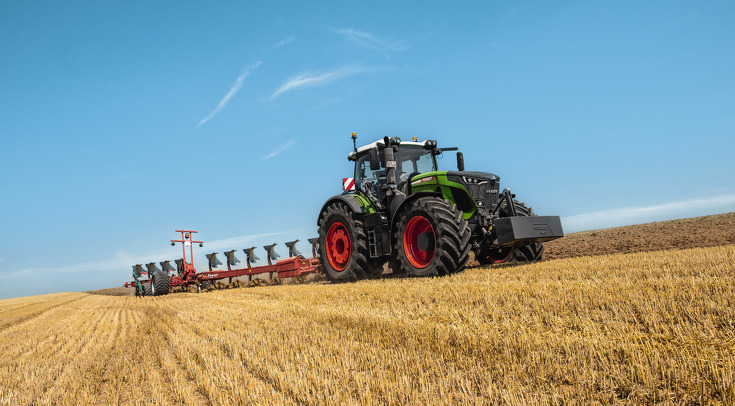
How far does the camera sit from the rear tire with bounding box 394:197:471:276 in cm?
651

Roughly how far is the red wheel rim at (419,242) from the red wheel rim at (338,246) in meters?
1.77

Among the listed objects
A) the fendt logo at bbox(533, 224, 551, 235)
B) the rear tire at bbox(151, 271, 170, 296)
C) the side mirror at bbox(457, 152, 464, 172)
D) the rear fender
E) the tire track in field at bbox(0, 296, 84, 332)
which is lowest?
the tire track in field at bbox(0, 296, 84, 332)

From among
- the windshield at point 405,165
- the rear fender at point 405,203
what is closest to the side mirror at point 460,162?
the windshield at point 405,165

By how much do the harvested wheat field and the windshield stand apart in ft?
12.4

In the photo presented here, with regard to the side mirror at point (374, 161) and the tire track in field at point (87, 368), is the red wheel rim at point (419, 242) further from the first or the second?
the tire track in field at point (87, 368)

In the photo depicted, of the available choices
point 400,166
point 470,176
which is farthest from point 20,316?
point 470,176

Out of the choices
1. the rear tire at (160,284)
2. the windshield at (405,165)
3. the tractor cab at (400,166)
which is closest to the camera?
the tractor cab at (400,166)

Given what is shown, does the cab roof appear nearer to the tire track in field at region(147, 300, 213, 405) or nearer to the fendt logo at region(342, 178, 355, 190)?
the fendt logo at region(342, 178, 355, 190)

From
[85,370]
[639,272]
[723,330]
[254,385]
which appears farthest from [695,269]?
[85,370]

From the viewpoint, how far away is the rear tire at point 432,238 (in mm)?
6508

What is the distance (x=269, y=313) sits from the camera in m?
5.43

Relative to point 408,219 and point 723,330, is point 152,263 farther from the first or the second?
point 723,330

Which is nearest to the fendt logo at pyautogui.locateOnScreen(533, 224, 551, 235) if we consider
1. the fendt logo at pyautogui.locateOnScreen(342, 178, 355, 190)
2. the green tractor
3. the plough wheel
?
the green tractor

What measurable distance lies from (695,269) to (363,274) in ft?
17.2
